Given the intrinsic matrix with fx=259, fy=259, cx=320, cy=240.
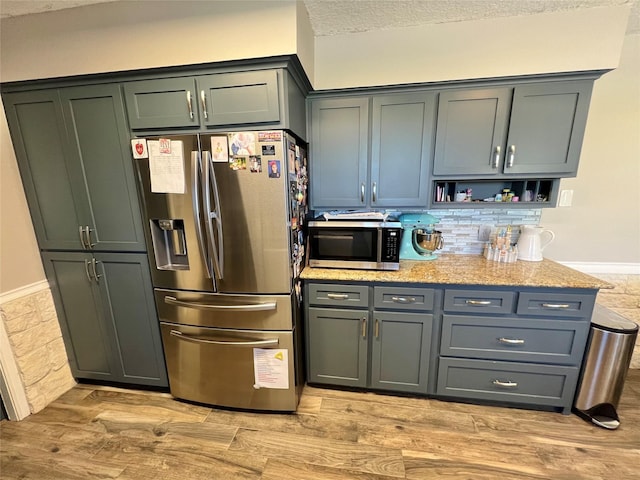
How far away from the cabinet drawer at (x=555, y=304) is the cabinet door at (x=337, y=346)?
3.15 ft

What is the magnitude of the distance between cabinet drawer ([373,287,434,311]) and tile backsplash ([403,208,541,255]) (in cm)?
72

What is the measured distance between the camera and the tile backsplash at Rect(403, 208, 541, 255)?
210 centimetres

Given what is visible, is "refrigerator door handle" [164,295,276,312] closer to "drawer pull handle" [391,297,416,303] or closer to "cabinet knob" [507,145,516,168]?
"drawer pull handle" [391,297,416,303]

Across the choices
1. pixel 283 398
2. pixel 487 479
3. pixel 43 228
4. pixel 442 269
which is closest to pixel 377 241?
pixel 442 269

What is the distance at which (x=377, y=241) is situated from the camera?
1768 millimetres

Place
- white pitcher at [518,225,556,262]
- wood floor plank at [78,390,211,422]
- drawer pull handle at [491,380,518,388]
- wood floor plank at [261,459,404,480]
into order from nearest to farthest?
wood floor plank at [261,459,404,480] → drawer pull handle at [491,380,518,388] → wood floor plank at [78,390,211,422] → white pitcher at [518,225,556,262]

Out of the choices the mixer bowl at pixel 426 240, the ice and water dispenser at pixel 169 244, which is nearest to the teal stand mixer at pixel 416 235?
the mixer bowl at pixel 426 240

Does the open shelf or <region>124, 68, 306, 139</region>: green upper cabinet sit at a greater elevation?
<region>124, 68, 306, 139</region>: green upper cabinet

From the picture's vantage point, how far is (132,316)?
183 cm

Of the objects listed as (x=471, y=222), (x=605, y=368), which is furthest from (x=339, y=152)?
(x=605, y=368)

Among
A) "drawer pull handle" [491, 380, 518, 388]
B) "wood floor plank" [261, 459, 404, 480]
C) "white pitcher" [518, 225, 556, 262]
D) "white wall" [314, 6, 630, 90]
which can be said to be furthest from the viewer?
"white pitcher" [518, 225, 556, 262]

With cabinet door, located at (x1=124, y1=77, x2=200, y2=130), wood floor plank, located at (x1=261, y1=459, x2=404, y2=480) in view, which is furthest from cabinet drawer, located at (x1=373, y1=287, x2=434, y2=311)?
cabinet door, located at (x1=124, y1=77, x2=200, y2=130)

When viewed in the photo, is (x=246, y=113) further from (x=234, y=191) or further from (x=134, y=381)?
(x=134, y=381)

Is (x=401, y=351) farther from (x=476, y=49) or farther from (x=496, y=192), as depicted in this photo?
(x=476, y=49)
